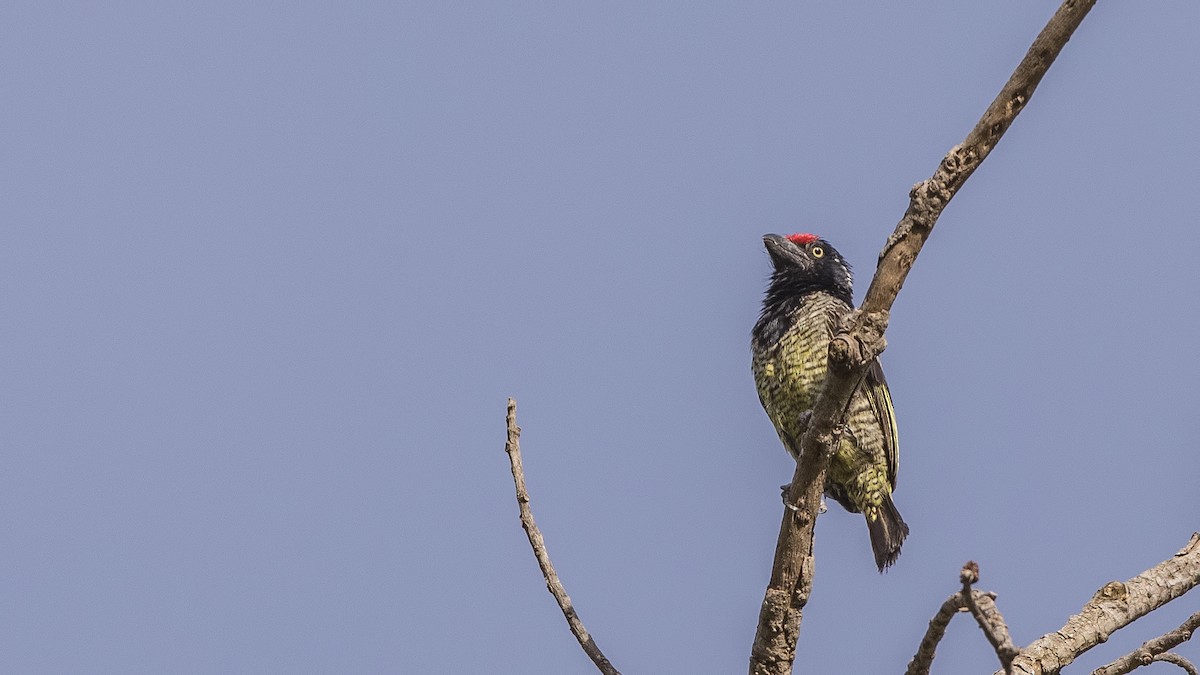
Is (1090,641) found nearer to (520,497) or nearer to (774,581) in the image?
(774,581)

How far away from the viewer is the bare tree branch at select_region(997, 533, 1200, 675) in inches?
164

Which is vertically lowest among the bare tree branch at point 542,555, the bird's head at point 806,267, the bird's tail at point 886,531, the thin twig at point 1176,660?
the thin twig at point 1176,660

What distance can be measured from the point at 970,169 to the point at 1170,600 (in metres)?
1.79

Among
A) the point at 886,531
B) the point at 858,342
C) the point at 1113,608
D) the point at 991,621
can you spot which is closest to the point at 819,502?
the point at 858,342

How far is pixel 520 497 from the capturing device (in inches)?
172

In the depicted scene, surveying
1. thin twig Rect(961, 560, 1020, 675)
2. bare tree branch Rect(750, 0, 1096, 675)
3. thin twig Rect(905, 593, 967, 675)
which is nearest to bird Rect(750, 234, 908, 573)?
bare tree branch Rect(750, 0, 1096, 675)

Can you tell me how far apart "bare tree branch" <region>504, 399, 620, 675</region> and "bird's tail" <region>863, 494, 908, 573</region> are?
3287mm

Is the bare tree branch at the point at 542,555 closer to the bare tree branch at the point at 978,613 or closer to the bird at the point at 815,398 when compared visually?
the bare tree branch at the point at 978,613

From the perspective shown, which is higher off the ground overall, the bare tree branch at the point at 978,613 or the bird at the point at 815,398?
the bird at the point at 815,398

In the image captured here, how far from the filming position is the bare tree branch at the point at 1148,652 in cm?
392

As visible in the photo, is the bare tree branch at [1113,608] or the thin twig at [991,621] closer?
the thin twig at [991,621]

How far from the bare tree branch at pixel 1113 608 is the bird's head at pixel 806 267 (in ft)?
12.0

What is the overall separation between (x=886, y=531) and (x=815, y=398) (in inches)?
35.2

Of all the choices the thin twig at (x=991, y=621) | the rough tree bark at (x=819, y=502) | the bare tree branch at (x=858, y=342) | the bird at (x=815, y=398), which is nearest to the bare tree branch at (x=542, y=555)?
the rough tree bark at (x=819, y=502)
